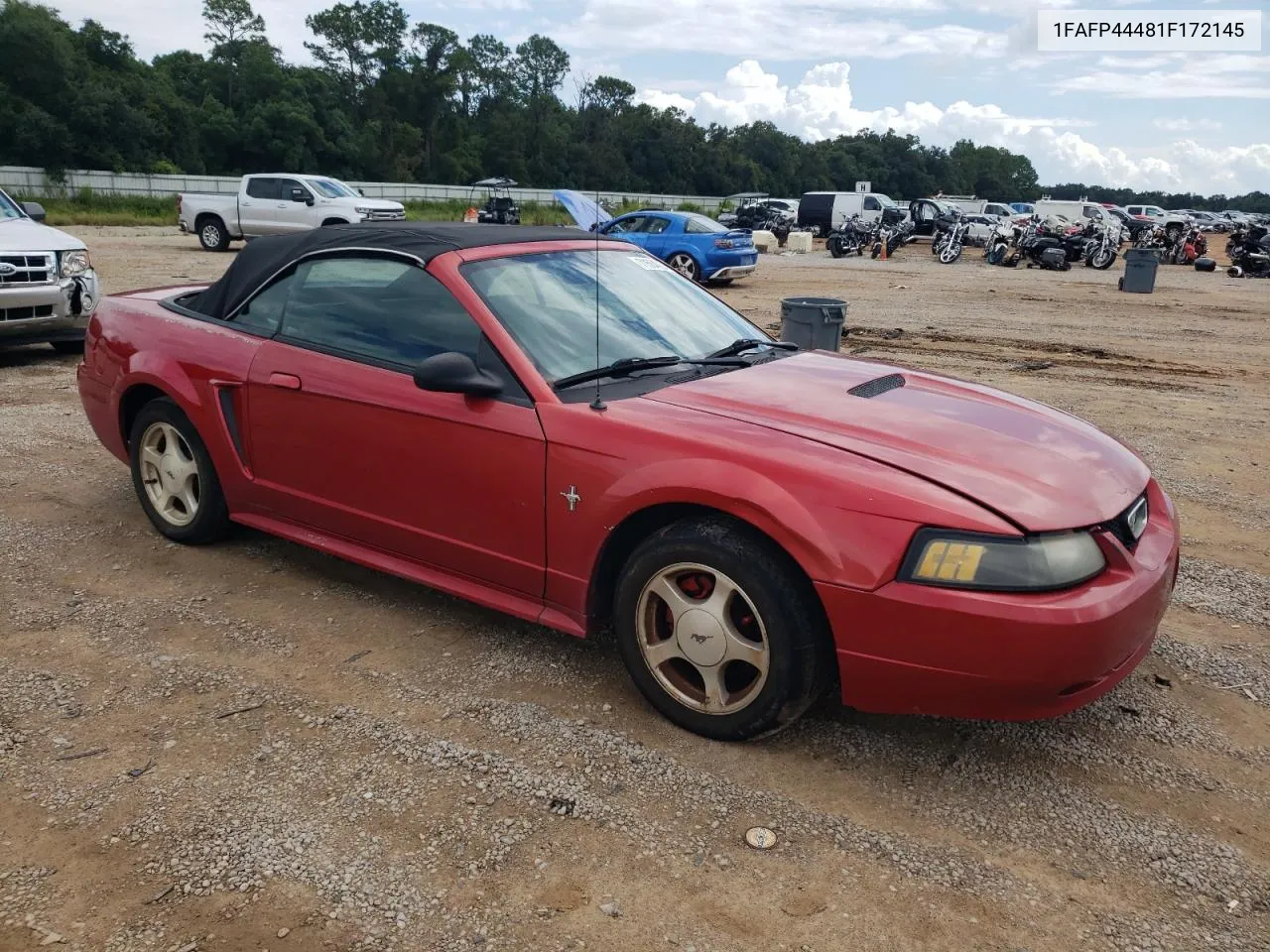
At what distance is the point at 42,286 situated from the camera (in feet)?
27.8

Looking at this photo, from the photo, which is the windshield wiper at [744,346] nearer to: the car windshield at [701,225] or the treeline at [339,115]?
the car windshield at [701,225]

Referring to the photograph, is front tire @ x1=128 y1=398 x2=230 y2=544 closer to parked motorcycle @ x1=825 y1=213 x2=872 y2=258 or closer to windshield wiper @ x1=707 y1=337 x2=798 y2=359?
windshield wiper @ x1=707 y1=337 x2=798 y2=359

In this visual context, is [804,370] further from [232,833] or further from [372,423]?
[232,833]

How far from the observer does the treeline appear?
5716 centimetres

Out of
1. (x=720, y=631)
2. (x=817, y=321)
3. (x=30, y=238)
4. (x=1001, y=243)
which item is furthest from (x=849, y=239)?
(x=720, y=631)

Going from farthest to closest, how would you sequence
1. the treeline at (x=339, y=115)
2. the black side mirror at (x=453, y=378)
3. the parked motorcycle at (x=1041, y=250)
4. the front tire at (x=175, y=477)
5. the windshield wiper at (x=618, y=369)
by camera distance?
the treeline at (x=339, y=115) → the parked motorcycle at (x=1041, y=250) → the front tire at (x=175, y=477) → the windshield wiper at (x=618, y=369) → the black side mirror at (x=453, y=378)

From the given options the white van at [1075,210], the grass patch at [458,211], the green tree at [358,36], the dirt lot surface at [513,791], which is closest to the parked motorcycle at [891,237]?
the white van at [1075,210]

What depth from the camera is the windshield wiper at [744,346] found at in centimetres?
384

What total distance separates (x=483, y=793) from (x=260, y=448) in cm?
193

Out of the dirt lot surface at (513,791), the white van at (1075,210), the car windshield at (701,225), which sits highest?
the white van at (1075,210)

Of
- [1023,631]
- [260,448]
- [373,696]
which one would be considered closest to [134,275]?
[260,448]

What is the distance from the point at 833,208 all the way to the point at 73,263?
3668 centimetres

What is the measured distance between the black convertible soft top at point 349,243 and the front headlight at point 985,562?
2.07m

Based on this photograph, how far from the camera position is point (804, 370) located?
3.66m
